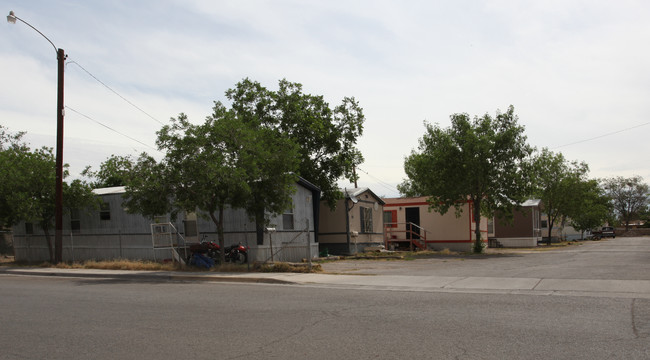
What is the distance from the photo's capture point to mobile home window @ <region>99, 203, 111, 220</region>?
23.8 m

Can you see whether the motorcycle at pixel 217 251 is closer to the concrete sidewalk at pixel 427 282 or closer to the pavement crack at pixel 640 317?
the concrete sidewalk at pixel 427 282

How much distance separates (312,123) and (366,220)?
6721mm

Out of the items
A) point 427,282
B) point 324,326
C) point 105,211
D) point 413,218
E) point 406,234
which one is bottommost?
point 406,234

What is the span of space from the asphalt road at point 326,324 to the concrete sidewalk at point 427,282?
0.63 ft

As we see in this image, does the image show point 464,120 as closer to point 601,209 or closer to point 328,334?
point 328,334

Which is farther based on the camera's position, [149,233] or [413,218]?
[413,218]

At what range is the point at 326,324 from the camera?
8.02 metres


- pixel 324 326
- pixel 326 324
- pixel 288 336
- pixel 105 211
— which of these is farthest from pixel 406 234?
pixel 288 336

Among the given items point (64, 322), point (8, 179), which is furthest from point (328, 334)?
point (8, 179)

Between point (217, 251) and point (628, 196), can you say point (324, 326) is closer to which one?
point (217, 251)

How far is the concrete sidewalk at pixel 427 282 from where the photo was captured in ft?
37.2

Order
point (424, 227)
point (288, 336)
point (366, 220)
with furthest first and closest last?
point (424, 227), point (366, 220), point (288, 336)

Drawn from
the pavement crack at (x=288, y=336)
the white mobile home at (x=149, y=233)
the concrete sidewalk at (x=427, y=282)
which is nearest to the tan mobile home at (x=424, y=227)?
the white mobile home at (x=149, y=233)

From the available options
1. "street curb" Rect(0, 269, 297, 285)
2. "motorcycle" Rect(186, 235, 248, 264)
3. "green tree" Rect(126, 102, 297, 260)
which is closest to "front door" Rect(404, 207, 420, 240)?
"motorcycle" Rect(186, 235, 248, 264)
